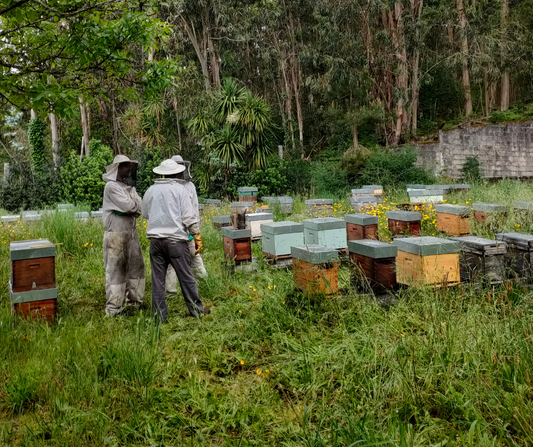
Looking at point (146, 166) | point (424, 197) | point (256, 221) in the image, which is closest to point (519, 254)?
point (256, 221)

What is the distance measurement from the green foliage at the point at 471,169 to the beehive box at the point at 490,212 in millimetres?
8195

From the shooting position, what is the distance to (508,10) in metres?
18.5

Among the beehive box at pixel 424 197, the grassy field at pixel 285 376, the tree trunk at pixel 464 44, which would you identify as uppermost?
the tree trunk at pixel 464 44

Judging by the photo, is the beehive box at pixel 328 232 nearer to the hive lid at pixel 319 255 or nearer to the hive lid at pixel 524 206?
the hive lid at pixel 319 255

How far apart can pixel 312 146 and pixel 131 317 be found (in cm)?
1773

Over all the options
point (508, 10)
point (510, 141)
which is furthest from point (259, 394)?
point (508, 10)

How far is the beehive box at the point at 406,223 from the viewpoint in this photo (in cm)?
587

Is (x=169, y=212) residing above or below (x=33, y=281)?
above

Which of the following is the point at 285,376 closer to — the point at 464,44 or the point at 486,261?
the point at 486,261

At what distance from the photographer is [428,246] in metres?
3.72

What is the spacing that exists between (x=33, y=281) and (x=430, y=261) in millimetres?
3523

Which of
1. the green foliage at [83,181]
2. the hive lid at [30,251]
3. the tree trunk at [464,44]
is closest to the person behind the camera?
the hive lid at [30,251]

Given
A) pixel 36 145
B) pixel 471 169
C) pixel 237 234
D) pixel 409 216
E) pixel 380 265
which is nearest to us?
pixel 380 265

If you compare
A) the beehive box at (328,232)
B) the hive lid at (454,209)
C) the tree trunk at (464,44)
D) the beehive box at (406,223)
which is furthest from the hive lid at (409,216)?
the tree trunk at (464,44)
